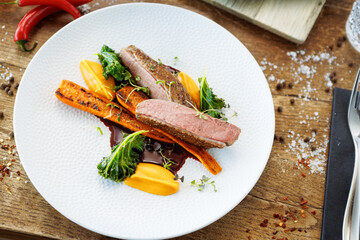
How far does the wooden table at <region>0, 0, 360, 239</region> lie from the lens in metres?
2.64

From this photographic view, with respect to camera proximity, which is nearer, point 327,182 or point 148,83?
point 148,83

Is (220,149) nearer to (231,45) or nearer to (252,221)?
(252,221)

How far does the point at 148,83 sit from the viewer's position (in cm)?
270

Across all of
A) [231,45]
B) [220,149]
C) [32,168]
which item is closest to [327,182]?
[220,149]

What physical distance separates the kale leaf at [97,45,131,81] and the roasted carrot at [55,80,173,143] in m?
0.22

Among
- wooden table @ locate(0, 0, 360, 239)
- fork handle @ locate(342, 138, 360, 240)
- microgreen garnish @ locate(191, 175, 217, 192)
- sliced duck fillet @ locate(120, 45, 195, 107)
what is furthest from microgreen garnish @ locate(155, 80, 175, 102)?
fork handle @ locate(342, 138, 360, 240)

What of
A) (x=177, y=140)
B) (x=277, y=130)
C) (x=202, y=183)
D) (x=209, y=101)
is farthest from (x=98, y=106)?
(x=277, y=130)

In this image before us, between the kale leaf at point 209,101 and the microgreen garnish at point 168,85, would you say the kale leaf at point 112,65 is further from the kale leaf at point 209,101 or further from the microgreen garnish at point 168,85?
the kale leaf at point 209,101

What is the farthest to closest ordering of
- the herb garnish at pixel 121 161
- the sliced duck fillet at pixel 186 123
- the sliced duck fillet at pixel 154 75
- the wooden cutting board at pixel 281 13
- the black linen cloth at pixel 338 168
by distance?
the wooden cutting board at pixel 281 13 → the black linen cloth at pixel 338 168 → the sliced duck fillet at pixel 154 75 → the sliced duck fillet at pixel 186 123 → the herb garnish at pixel 121 161

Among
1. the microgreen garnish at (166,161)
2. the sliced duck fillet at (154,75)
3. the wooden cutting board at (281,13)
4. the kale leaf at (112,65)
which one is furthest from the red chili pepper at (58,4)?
the microgreen garnish at (166,161)

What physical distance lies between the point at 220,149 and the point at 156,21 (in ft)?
4.09

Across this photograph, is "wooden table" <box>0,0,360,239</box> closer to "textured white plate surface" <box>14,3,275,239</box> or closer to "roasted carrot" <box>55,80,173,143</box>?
"textured white plate surface" <box>14,3,275,239</box>

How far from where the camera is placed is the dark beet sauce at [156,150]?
8.58ft

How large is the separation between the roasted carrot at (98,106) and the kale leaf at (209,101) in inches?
15.9
